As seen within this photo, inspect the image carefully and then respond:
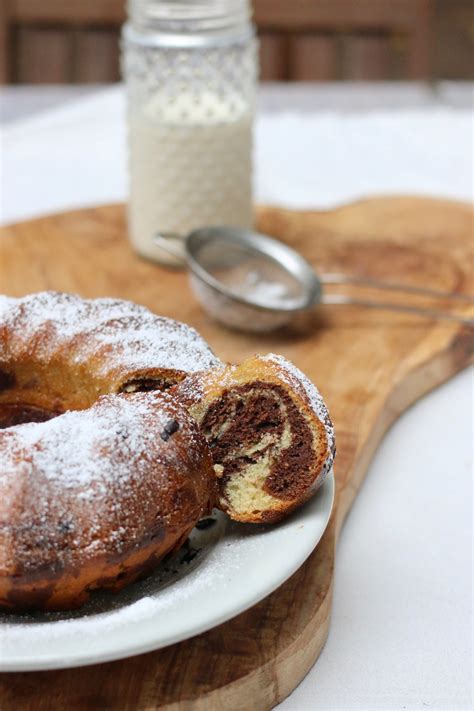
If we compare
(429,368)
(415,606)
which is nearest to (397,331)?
(429,368)

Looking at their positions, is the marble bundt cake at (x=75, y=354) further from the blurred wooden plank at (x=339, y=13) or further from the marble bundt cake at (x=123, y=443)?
the blurred wooden plank at (x=339, y=13)

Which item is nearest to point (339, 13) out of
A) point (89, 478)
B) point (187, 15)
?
point (187, 15)

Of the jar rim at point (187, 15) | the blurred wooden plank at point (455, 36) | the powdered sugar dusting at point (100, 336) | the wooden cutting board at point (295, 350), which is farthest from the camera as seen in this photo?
the blurred wooden plank at point (455, 36)

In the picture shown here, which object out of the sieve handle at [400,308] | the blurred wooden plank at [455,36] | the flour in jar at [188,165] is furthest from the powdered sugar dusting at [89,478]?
the blurred wooden plank at [455,36]

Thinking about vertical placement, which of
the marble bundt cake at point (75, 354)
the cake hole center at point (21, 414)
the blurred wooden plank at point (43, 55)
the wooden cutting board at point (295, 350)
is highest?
the marble bundt cake at point (75, 354)

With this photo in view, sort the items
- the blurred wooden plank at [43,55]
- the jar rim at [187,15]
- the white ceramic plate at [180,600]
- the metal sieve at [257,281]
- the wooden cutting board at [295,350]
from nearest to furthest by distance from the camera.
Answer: the white ceramic plate at [180,600], the wooden cutting board at [295,350], the metal sieve at [257,281], the jar rim at [187,15], the blurred wooden plank at [43,55]

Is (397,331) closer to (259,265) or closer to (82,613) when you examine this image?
(259,265)
